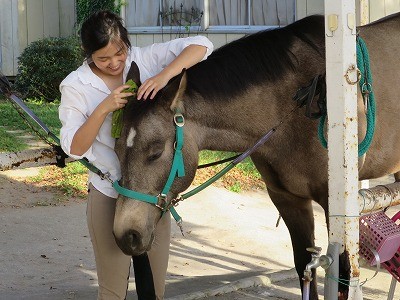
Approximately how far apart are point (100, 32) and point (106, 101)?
1.07ft

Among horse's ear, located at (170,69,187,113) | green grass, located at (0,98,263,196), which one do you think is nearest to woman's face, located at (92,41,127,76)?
horse's ear, located at (170,69,187,113)

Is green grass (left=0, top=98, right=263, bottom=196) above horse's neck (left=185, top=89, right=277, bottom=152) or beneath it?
beneath

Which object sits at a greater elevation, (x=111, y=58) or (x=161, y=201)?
(x=111, y=58)

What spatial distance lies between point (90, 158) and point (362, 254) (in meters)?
1.34

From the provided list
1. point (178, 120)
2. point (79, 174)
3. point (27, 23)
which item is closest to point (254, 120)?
point (178, 120)

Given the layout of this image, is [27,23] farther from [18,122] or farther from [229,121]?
[229,121]

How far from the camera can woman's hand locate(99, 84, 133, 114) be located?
3570 mm

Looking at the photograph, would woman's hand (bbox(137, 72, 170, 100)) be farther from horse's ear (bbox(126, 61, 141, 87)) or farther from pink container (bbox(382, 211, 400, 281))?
pink container (bbox(382, 211, 400, 281))

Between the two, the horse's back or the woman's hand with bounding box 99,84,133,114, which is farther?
the horse's back

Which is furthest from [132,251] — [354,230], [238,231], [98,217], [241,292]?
[238,231]

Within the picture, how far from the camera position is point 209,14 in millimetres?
12352

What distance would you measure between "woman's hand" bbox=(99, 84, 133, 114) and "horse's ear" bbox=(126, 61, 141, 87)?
0.13m

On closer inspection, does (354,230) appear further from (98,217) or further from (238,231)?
(238,231)

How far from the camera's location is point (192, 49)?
3887 mm
